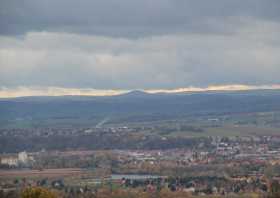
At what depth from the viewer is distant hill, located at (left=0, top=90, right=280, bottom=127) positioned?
6152 inches

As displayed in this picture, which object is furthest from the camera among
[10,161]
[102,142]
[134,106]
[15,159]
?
[134,106]

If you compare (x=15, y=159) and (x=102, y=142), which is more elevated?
(x=102, y=142)

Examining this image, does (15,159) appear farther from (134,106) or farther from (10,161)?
(134,106)

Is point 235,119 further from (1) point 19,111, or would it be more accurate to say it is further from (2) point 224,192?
(2) point 224,192

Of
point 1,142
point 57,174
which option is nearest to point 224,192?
point 57,174

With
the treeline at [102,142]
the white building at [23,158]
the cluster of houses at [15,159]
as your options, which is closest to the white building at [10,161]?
the cluster of houses at [15,159]

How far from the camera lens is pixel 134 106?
17212 cm

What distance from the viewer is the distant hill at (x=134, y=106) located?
513 feet

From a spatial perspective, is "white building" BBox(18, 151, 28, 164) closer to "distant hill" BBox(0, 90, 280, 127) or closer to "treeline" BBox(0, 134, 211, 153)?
"treeline" BBox(0, 134, 211, 153)

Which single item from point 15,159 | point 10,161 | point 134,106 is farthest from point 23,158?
point 134,106

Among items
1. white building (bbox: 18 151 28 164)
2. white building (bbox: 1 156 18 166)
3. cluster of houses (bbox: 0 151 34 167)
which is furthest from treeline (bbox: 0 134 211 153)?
white building (bbox: 1 156 18 166)

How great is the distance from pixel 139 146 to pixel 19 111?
186ft

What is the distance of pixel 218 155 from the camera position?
9544 cm

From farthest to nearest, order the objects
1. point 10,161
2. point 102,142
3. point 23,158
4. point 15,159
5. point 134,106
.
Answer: point 134,106 < point 102,142 < point 23,158 < point 15,159 < point 10,161
